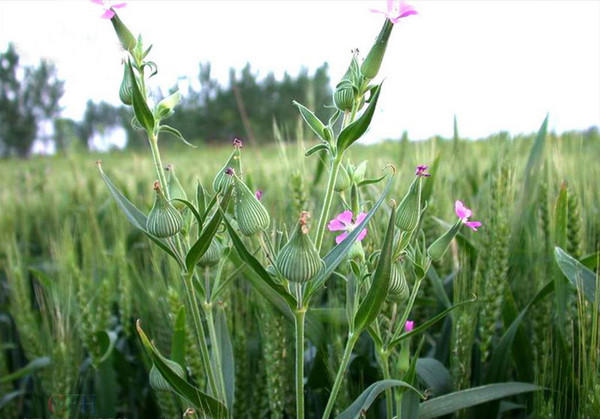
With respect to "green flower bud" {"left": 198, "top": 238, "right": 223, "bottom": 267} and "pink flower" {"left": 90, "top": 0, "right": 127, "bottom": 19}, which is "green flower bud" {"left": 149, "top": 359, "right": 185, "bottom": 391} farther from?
"pink flower" {"left": 90, "top": 0, "right": 127, "bottom": 19}

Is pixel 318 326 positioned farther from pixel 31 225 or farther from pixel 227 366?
pixel 31 225

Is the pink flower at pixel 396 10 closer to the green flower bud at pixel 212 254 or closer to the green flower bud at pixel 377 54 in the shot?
the green flower bud at pixel 377 54

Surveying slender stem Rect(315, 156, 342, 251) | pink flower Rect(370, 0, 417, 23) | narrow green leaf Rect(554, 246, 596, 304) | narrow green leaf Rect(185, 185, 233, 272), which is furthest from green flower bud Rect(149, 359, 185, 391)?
narrow green leaf Rect(554, 246, 596, 304)

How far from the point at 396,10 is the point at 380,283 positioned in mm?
306

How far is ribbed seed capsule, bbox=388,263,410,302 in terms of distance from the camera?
61cm

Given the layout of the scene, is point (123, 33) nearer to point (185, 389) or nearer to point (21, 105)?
point (185, 389)

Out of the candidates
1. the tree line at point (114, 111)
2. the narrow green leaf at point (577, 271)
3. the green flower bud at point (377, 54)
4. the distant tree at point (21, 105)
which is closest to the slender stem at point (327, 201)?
the green flower bud at point (377, 54)

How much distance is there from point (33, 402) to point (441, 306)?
101 centimetres

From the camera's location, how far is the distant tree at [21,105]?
66.6 ft

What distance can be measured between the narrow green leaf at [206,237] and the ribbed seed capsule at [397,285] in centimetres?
21

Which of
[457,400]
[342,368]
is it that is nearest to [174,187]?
[342,368]

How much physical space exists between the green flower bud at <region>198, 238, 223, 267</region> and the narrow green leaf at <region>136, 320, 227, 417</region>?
0.36ft

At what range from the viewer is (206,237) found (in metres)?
0.56

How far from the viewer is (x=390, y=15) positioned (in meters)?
0.57
